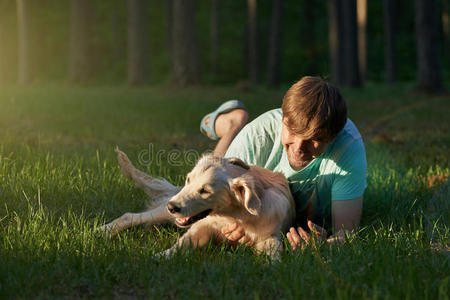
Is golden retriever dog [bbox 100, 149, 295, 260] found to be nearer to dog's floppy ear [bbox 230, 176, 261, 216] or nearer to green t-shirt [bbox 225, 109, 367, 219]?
dog's floppy ear [bbox 230, 176, 261, 216]

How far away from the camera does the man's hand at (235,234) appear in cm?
363

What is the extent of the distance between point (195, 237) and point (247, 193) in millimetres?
613

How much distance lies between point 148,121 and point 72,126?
1434mm

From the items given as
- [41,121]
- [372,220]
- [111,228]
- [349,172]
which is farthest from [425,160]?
[41,121]

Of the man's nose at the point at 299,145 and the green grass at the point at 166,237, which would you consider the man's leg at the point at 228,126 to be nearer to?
the green grass at the point at 166,237

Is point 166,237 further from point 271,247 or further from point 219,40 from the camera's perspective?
point 219,40

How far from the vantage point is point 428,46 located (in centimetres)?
1513

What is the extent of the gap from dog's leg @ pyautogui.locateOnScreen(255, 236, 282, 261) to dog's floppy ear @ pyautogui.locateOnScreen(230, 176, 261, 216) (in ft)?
1.05

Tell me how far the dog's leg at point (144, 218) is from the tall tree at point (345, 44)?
59.5 ft

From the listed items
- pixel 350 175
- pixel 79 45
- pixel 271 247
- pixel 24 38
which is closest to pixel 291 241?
pixel 271 247

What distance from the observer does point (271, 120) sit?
14.8ft

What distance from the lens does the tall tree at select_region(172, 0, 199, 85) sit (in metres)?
18.0

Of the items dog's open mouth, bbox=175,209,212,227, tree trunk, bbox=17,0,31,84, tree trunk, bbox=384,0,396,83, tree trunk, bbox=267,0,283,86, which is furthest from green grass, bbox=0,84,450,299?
tree trunk, bbox=384,0,396,83

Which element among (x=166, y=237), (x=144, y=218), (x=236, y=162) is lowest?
(x=166, y=237)
